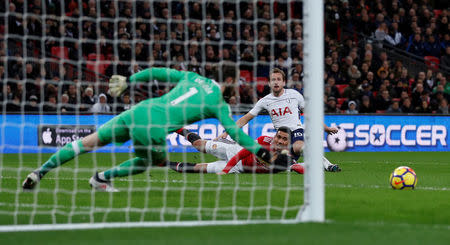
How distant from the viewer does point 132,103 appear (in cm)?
1214

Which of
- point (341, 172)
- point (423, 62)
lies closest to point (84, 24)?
→ point (341, 172)

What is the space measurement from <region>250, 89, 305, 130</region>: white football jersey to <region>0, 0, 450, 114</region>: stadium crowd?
0.62 m

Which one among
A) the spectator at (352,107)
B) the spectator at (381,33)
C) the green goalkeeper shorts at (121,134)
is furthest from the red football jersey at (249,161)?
the spectator at (381,33)

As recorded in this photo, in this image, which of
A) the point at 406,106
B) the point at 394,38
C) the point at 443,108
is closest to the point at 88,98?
the point at 406,106

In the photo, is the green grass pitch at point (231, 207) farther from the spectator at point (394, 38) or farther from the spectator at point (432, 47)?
the spectator at point (432, 47)

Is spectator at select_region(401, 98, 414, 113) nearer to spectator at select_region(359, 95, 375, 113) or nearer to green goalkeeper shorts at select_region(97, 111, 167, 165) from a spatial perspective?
spectator at select_region(359, 95, 375, 113)

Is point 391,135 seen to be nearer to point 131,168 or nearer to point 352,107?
point 352,107

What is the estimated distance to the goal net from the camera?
5.79m

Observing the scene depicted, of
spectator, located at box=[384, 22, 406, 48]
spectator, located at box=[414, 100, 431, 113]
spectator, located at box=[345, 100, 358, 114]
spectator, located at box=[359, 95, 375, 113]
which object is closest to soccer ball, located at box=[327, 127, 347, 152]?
spectator, located at box=[345, 100, 358, 114]

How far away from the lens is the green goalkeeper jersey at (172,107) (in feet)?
23.4

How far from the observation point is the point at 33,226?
17.4ft

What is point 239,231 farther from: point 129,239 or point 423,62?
point 423,62

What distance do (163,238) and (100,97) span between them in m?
11.3

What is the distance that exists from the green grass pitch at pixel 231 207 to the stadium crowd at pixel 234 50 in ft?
6.82
